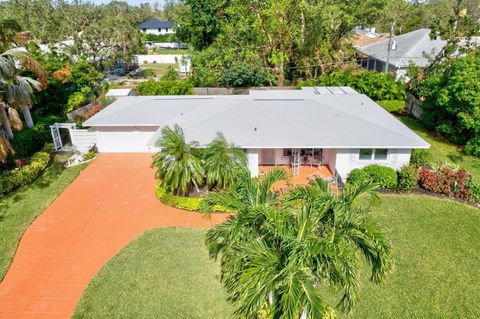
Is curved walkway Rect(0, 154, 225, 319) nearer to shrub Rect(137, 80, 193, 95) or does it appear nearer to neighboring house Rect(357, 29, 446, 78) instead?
shrub Rect(137, 80, 193, 95)

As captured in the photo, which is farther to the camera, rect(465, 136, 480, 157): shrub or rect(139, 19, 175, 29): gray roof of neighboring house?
rect(139, 19, 175, 29): gray roof of neighboring house

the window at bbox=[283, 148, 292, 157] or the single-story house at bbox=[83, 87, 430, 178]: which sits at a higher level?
the single-story house at bbox=[83, 87, 430, 178]

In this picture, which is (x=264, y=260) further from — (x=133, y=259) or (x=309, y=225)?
(x=133, y=259)

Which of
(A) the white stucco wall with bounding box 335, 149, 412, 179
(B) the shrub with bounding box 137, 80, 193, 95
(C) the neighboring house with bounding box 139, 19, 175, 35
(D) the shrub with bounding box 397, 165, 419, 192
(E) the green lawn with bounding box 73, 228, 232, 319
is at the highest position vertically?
(C) the neighboring house with bounding box 139, 19, 175, 35

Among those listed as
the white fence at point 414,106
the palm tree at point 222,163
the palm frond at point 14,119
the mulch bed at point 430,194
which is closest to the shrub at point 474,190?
the mulch bed at point 430,194

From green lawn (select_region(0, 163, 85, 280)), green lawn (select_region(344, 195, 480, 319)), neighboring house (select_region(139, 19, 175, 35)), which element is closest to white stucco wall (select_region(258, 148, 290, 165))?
green lawn (select_region(344, 195, 480, 319))

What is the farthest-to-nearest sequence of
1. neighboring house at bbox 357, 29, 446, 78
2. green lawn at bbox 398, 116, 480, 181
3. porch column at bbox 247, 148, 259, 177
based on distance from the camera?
neighboring house at bbox 357, 29, 446, 78 < green lawn at bbox 398, 116, 480, 181 < porch column at bbox 247, 148, 259, 177
